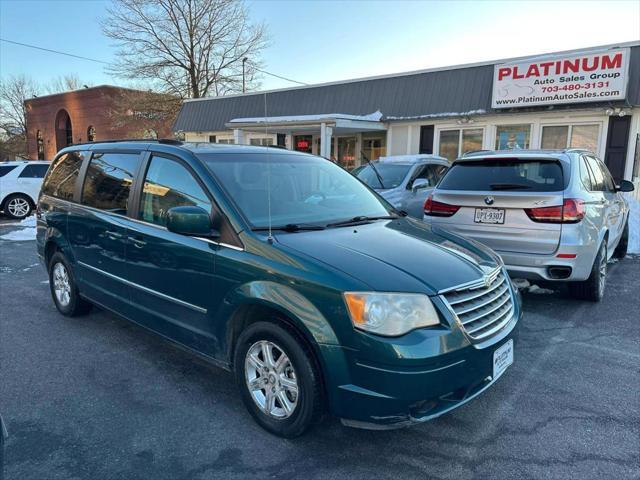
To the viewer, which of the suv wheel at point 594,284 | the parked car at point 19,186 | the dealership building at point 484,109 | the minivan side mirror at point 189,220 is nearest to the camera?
the minivan side mirror at point 189,220

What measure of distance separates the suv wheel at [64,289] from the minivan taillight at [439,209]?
401cm

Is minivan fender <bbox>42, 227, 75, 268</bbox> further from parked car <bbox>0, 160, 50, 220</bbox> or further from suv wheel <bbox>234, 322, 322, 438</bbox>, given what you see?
parked car <bbox>0, 160, 50, 220</bbox>

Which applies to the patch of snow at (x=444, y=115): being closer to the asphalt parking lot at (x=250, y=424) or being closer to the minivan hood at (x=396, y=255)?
the asphalt parking lot at (x=250, y=424)

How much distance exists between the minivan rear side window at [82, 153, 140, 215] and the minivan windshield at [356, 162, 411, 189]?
18.6 feet

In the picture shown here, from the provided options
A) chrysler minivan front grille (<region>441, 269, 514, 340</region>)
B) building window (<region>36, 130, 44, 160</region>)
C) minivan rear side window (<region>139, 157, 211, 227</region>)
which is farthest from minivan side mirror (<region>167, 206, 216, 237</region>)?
building window (<region>36, 130, 44, 160</region>)

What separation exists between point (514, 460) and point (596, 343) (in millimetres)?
2280

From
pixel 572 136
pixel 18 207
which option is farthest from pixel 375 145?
pixel 18 207

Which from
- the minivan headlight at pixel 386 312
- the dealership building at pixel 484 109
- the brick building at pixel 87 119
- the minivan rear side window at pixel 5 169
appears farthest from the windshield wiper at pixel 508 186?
the brick building at pixel 87 119

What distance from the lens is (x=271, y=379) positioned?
8.96 ft

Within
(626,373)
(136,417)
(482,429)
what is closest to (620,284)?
(626,373)

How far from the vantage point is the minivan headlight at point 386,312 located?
2316mm

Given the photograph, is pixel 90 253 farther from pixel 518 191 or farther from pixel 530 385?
pixel 518 191

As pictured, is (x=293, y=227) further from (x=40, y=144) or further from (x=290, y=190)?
(x=40, y=144)

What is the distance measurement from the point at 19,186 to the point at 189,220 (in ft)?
43.2
